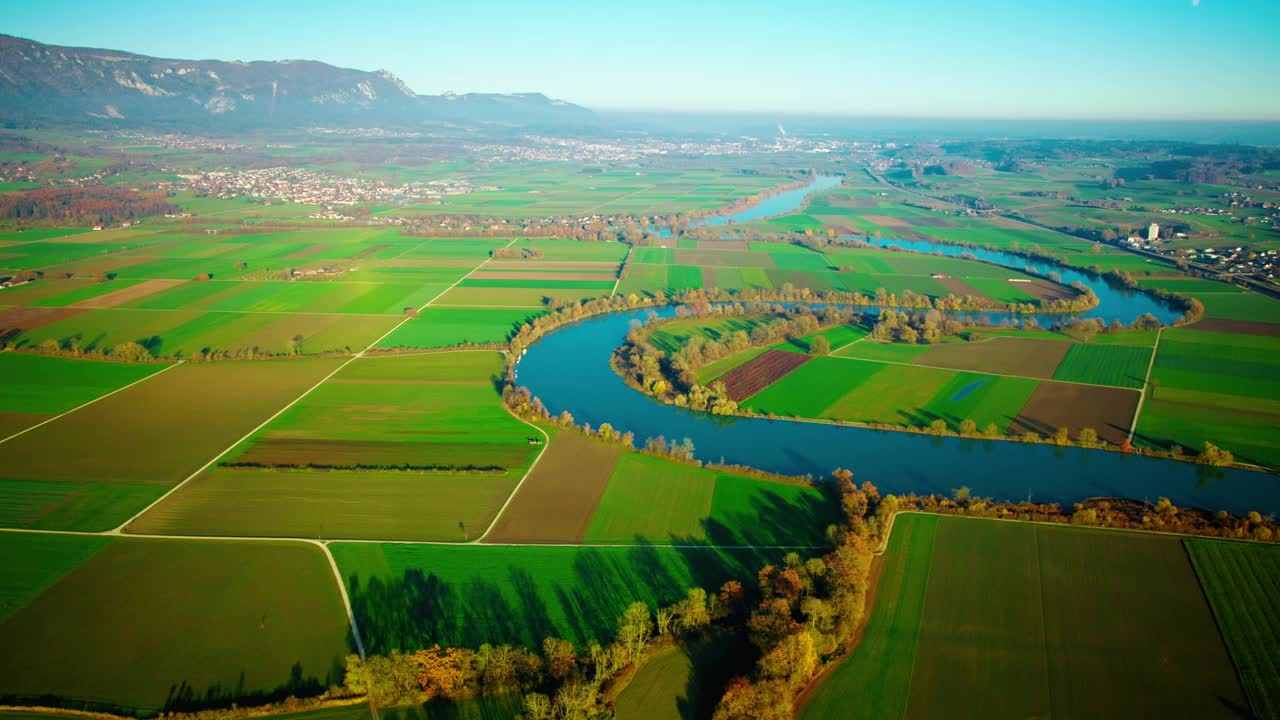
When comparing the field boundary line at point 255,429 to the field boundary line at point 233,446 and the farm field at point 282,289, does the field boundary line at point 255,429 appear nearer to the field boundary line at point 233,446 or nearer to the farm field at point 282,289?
the field boundary line at point 233,446

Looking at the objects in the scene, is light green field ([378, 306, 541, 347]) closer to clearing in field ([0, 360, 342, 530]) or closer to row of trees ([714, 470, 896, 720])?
clearing in field ([0, 360, 342, 530])

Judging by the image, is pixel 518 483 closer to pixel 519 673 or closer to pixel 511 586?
pixel 511 586

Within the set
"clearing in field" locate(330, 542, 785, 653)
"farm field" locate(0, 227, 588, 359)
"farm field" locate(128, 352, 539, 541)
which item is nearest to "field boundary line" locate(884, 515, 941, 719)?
"clearing in field" locate(330, 542, 785, 653)

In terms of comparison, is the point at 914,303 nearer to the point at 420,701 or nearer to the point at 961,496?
the point at 961,496

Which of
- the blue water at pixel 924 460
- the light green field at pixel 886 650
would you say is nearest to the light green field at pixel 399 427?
the blue water at pixel 924 460

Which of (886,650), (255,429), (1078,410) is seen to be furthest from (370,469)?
(1078,410)
